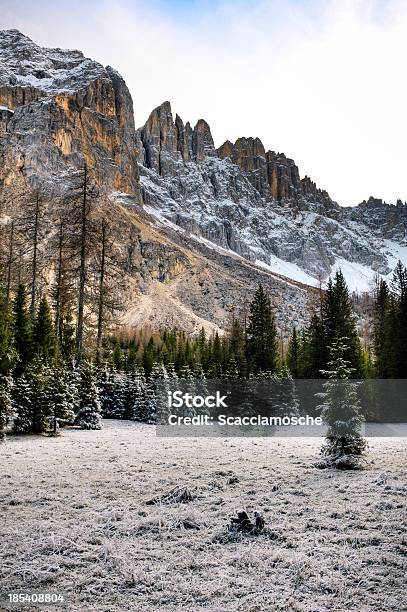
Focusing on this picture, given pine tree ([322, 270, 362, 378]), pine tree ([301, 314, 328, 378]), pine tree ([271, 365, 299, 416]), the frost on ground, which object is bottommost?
the frost on ground

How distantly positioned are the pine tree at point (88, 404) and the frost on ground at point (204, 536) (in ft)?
35.2

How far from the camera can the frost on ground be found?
20.5 ft

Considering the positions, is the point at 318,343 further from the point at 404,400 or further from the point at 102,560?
the point at 102,560

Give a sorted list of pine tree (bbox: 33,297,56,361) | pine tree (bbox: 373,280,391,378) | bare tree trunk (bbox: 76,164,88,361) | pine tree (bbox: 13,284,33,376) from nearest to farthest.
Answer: bare tree trunk (bbox: 76,164,88,361), pine tree (bbox: 13,284,33,376), pine tree (bbox: 33,297,56,361), pine tree (bbox: 373,280,391,378)

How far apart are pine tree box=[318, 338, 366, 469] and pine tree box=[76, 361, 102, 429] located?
14040mm

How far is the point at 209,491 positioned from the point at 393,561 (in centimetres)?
466

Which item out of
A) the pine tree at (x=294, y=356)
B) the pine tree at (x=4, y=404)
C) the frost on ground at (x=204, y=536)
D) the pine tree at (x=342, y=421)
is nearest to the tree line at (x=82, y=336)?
the pine tree at (x=4, y=404)

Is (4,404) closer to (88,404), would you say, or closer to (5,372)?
(5,372)

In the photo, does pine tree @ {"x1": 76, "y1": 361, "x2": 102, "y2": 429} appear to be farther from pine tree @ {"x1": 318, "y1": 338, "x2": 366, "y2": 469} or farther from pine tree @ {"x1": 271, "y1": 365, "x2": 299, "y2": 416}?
pine tree @ {"x1": 318, "y1": 338, "x2": 366, "y2": 469}

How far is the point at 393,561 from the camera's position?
706cm

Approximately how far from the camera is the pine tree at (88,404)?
24547mm

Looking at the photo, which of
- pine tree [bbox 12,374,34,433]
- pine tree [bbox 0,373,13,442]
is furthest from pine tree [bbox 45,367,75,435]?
pine tree [bbox 0,373,13,442]

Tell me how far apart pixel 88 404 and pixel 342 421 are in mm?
15550

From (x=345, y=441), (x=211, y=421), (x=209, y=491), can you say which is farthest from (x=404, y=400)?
(x=209, y=491)
